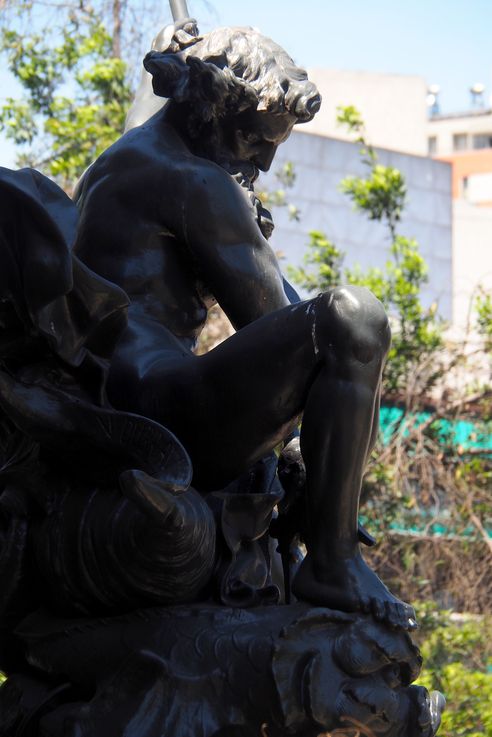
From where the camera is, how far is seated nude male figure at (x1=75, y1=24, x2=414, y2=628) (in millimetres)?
2977

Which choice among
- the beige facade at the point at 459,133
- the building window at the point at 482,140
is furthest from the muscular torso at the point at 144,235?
the building window at the point at 482,140

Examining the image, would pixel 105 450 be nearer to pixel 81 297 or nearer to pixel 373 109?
pixel 81 297

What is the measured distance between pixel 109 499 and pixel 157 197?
0.86 meters

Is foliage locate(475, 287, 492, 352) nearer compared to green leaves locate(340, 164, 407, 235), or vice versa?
foliage locate(475, 287, 492, 352)

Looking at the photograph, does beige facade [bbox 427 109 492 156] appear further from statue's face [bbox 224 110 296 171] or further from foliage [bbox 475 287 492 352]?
statue's face [bbox 224 110 296 171]

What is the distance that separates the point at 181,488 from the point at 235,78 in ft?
4.12

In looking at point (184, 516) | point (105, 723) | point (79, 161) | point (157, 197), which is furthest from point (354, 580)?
point (79, 161)

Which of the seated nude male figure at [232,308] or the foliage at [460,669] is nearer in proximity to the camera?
the seated nude male figure at [232,308]

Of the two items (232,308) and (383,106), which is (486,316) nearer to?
(232,308)

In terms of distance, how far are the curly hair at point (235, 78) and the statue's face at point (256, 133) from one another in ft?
0.11

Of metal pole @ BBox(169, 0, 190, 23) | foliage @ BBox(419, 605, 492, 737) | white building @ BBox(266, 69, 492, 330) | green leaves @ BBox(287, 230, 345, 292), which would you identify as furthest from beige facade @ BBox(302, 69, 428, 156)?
metal pole @ BBox(169, 0, 190, 23)

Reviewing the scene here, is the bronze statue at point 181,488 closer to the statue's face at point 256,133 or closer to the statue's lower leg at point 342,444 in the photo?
the statue's lower leg at point 342,444

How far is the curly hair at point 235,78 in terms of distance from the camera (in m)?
3.50

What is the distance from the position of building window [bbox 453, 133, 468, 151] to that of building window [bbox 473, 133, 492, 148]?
0.46 meters
